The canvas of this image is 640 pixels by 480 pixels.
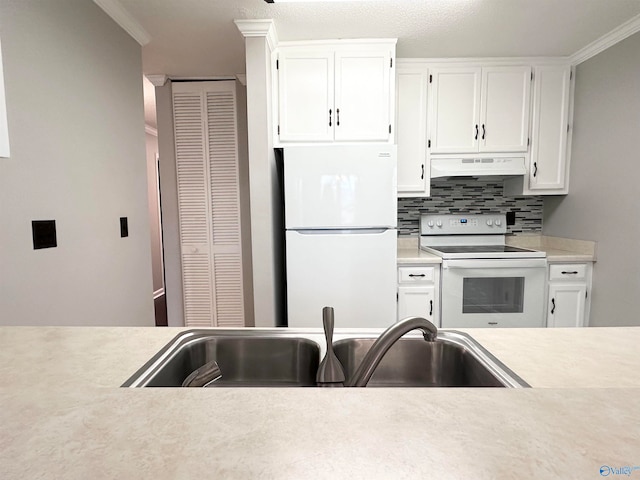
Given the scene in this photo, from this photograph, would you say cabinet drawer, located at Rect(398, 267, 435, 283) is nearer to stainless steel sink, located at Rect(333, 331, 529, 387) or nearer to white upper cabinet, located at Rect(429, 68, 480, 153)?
white upper cabinet, located at Rect(429, 68, 480, 153)

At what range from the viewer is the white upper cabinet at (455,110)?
2.48 m

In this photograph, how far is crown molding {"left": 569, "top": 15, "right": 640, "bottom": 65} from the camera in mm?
1991

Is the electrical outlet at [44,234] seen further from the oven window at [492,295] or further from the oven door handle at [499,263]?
the oven window at [492,295]

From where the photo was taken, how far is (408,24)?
6.64 feet

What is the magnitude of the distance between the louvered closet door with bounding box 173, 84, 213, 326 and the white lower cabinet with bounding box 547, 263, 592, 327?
112 inches

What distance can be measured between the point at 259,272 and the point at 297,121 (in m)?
1.11

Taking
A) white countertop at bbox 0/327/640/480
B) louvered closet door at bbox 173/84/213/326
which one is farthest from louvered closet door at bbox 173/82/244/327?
white countertop at bbox 0/327/640/480

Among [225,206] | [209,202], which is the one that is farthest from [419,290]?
[209,202]

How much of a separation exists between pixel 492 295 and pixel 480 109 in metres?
1.44

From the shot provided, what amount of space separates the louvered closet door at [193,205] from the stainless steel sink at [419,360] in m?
2.43

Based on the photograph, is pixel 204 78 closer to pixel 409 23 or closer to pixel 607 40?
pixel 409 23

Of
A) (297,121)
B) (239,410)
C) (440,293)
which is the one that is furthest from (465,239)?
(239,410)
